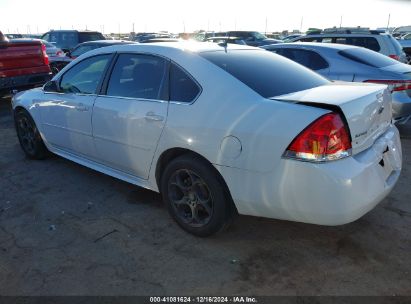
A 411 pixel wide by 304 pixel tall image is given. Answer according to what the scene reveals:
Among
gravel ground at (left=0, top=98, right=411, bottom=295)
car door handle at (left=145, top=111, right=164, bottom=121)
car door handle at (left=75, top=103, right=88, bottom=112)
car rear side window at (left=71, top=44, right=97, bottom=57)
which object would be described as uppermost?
car rear side window at (left=71, top=44, right=97, bottom=57)

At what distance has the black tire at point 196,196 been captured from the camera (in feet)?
9.77

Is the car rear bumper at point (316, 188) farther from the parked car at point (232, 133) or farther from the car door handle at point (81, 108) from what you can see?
the car door handle at point (81, 108)

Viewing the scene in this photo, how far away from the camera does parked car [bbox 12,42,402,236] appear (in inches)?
100

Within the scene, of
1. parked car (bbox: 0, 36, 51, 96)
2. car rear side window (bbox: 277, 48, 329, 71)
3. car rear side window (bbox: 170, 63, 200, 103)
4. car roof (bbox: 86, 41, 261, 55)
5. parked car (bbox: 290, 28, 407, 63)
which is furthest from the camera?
parked car (bbox: 290, 28, 407, 63)

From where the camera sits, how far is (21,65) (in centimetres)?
873

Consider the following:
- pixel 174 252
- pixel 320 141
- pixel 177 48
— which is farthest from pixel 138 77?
pixel 320 141

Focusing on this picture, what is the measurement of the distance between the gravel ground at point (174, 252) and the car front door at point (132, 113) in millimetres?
518

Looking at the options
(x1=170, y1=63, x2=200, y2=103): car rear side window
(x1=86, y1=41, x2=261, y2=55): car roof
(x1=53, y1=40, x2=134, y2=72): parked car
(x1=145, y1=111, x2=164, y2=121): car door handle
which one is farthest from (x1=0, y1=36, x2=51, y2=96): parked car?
(x1=170, y1=63, x2=200, y2=103): car rear side window

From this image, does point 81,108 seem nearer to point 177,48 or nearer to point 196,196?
point 177,48

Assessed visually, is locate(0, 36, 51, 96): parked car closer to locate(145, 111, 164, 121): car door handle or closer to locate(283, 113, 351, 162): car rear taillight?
locate(145, 111, 164, 121): car door handle

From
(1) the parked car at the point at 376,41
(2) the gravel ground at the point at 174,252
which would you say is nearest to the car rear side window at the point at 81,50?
(1) the parked car at the point at 376,41

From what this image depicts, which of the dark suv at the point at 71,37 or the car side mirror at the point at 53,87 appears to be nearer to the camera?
the car side mirror at the point at 53,87

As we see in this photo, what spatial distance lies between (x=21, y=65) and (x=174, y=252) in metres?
7.38

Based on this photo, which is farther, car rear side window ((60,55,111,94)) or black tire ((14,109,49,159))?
black tire ((14,109,49,159))
